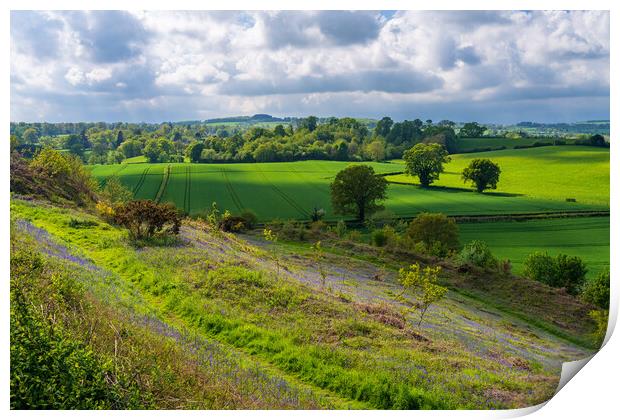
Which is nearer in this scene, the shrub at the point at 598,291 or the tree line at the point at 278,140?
the shrub at the point at 598,291

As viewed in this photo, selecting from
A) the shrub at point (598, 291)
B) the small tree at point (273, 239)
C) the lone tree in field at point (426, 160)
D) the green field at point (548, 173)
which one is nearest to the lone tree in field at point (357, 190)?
the green field at point (548, 173)

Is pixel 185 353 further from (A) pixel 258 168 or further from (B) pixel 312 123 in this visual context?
(B) pixel 312 123

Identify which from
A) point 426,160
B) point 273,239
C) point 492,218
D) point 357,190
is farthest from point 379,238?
point 492,218

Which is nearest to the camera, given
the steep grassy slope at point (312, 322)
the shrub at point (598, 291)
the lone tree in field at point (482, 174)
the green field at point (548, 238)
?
the steep grassy slope at point (312, 322)

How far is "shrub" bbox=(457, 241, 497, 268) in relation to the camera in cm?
1042

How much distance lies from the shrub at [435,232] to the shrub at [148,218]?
4.82 metres

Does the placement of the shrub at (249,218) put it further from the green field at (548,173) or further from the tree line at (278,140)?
the green field at (548,173)

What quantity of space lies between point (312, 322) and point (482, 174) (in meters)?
5.27

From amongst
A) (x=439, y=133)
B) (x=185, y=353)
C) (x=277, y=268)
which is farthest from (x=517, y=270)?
(x=185, y=353)

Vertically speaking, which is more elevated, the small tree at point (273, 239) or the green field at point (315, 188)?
the green field at point (315, 188)

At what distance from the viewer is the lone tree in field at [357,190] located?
1070 cm

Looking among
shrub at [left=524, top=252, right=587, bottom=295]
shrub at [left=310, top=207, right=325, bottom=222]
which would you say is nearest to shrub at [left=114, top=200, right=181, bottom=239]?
shrub at [left=310, top=207, right=325, bottom=222]
